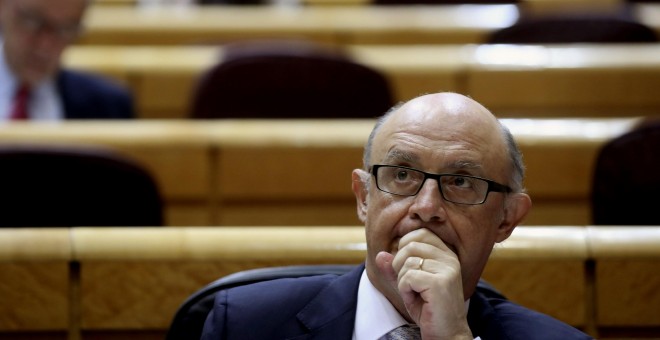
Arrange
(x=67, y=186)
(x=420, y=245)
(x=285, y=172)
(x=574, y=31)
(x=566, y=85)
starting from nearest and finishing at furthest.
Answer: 1. (x=420, y=245)
2. (x=67, y=186)
3. (x=285, y=172)
4. (x=566, y=85)
5. (x=574, y=31)

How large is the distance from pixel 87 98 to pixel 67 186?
0.44 m

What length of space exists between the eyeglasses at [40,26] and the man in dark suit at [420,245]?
662 millimetres

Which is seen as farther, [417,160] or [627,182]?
[627,182]

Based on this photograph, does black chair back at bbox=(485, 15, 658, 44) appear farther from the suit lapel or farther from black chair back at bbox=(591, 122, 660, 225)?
the suit lapel

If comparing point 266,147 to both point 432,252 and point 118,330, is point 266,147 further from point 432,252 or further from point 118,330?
point 432,252

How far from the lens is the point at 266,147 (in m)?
1.01

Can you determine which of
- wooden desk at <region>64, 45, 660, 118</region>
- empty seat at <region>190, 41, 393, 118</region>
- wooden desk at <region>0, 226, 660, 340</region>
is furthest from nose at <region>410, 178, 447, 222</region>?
wooden desk at <region>64, 45, 660, 118</region>

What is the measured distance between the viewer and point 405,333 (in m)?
0.58

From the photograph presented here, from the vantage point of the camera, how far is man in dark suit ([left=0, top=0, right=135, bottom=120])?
1.18 m

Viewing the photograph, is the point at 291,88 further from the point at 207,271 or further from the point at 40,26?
the point at 207,271

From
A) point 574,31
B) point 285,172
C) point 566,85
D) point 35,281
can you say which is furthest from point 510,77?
point 35,281

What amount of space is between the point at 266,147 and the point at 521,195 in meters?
0.45

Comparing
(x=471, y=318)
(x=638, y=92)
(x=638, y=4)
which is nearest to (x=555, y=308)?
(x=471, y=318)

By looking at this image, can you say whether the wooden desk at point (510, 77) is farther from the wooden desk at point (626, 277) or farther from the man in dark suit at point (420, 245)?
the man in dark suit at point (420, 245)
